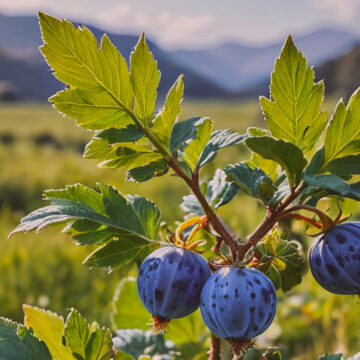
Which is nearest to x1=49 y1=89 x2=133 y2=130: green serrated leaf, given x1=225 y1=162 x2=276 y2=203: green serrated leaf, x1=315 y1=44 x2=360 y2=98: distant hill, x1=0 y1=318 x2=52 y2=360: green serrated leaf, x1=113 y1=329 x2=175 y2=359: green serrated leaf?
x1=225 y1=162 x2=276 y2=203: green serrated leaf

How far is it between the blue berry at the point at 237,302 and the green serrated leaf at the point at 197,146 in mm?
152

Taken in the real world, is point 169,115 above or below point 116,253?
above

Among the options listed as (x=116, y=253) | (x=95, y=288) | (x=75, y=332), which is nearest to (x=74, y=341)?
(x=75, y=332)

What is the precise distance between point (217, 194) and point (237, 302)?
18 centimetres

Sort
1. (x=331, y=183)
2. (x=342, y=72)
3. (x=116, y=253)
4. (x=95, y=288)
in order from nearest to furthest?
(x=331, y=183) → (x=116, y=253) → (x=95, y=288) → (x=342, y=72)

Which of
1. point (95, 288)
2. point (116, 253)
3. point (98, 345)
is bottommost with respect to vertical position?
point (95, 288)

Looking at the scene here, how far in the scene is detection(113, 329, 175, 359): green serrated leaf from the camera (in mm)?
756

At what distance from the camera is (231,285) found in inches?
17.3

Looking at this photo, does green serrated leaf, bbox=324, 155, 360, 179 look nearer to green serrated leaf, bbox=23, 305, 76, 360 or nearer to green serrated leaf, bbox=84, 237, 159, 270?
green serrated leaf, bbox=84, 237, 159, 270

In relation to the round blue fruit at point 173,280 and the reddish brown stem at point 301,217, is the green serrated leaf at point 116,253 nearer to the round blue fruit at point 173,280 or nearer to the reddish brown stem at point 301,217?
the round blue fruit at point 173,280

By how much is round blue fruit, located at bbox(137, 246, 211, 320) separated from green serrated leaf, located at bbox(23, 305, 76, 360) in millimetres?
164

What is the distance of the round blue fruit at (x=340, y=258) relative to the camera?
0.49 meters

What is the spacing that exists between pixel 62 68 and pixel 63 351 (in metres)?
0.33

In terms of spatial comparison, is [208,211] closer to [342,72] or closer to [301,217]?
[301,217]
